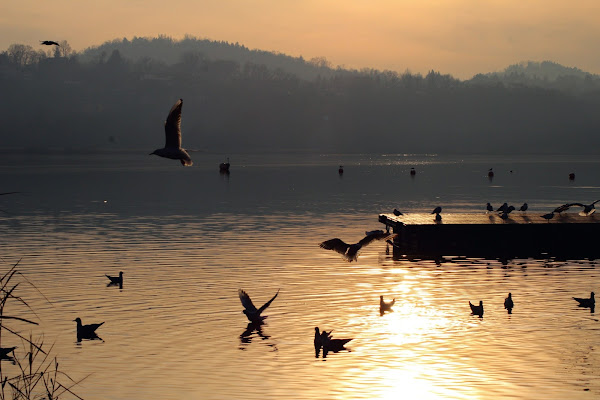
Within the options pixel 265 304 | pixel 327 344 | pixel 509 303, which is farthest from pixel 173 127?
pixel 509 303

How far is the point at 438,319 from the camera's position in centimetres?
3122

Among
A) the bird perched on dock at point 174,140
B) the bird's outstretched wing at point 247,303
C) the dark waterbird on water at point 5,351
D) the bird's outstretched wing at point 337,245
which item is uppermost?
the bird perched on dock at point 174,140

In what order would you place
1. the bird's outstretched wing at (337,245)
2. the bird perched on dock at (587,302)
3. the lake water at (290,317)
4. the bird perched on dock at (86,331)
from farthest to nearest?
the bird perched on dock at (587,302) → the bird perched on dock at (86,331) → the bird's outstretched wing at (337,245) → the lake water at (290,317)

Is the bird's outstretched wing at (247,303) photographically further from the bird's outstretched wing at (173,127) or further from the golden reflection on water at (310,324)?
the bird's outstretched wing at (173,127)

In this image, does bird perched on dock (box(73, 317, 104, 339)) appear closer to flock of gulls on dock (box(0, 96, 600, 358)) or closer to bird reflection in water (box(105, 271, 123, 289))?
flock of gulls on dock (box(0, 96, 600, 358))

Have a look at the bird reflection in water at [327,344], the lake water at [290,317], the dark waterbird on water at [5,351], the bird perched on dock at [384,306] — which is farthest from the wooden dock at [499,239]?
the dark waterbird on water at [5,351]

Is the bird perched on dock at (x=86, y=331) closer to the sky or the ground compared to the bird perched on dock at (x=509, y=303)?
closer to the ground

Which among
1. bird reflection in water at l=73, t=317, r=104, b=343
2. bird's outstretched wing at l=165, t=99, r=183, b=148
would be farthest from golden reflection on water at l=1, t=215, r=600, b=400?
bird's outstretched wing at l=165, t=99, r=183, b=148

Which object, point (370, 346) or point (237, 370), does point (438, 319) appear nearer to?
point (370, 346)

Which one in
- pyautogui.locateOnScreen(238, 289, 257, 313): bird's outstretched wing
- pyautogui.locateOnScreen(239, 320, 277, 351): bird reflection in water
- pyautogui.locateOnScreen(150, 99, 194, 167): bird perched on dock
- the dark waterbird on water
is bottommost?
pyautogui.locateOnScreen(239, 320, 277, 351): bird reflection in water

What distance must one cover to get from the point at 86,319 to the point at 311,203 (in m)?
67.0

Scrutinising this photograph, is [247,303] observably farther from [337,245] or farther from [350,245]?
[350,245]

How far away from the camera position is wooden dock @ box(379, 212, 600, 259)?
4909 centimetres

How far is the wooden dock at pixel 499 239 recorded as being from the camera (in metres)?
49.1
